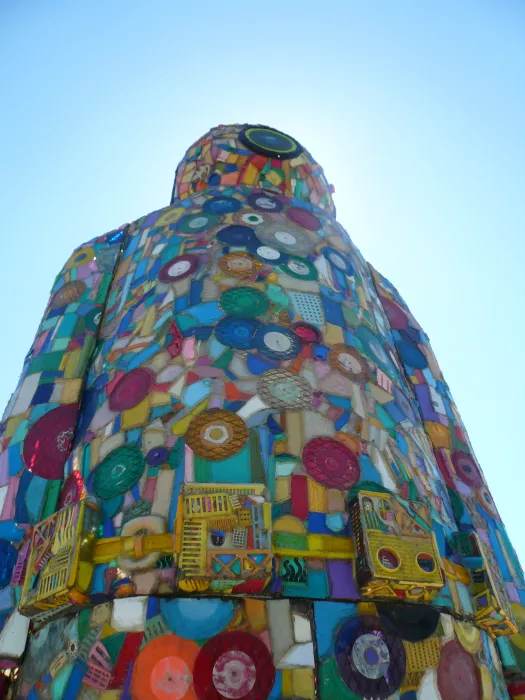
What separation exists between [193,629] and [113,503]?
137 centimetres

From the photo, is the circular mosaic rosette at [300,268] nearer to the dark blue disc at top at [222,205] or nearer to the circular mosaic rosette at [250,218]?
the circular mosaic rosette at [250,218]

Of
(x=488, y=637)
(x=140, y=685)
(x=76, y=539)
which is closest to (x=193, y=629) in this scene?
(x=140, y=685)

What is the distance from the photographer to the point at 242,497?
17.2ft

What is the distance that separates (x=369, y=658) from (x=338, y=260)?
5.19m

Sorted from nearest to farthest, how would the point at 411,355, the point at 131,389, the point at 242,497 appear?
1. the point at 242,497
2. the point at 131,389
3. the point at 411,355

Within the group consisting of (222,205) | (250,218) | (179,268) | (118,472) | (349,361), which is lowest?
(118,472)

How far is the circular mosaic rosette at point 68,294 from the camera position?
351 inches

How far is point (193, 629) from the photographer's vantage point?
4727 mm

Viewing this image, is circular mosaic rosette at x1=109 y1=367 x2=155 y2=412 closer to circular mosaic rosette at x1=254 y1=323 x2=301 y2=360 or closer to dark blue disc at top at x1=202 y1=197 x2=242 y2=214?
circular mosaic rosette at x1=254 y1=323 x2=301 y2=360

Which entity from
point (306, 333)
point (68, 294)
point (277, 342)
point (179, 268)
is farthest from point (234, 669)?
point (68, 294)

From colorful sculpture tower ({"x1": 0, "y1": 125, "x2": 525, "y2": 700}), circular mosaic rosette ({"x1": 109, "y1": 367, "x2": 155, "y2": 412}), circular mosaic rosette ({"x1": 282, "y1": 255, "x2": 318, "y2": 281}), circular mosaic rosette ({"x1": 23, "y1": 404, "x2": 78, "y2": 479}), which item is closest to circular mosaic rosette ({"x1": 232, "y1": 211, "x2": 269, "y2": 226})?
colorful sculpture tower ({"x1": 0, "y1": 125, "x2": 525, "y2": 700})

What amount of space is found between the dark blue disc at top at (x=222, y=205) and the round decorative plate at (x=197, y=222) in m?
0.12

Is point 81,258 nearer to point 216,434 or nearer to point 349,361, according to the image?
point 349,361

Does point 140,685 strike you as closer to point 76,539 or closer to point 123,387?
point 76,539
